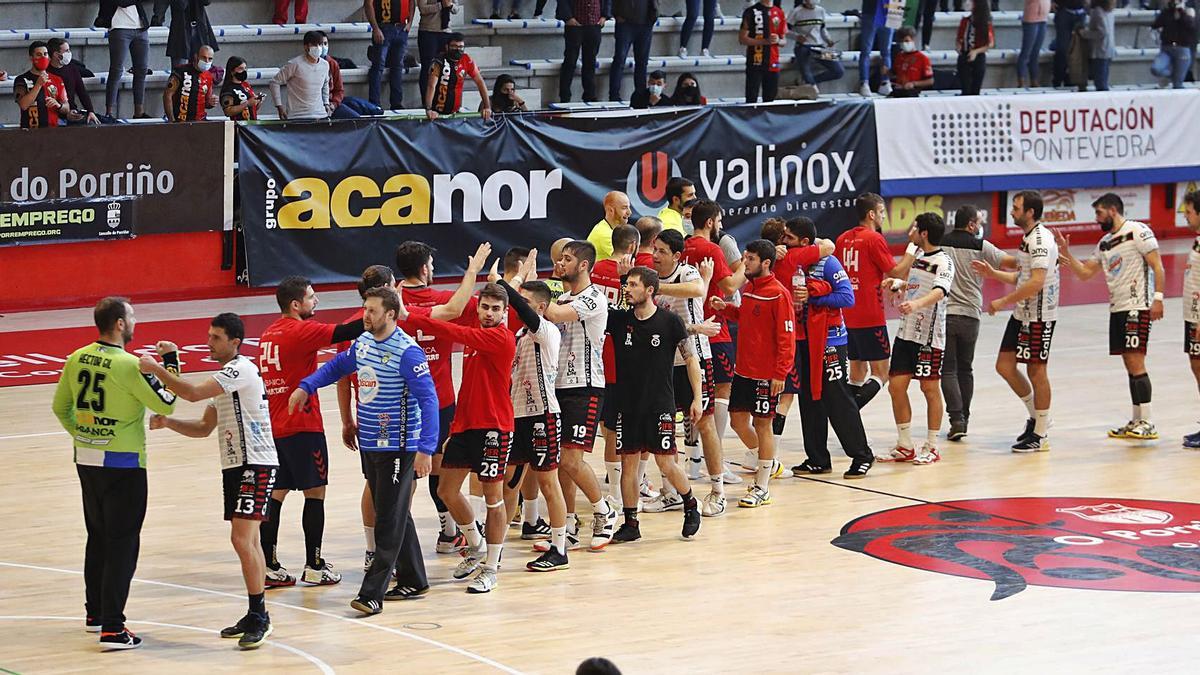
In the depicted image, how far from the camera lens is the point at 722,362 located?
1215 cm

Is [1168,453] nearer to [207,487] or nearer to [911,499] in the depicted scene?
[911,499]

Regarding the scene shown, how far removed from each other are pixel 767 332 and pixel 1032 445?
123 inches

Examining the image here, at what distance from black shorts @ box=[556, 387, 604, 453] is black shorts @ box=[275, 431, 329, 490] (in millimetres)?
1574

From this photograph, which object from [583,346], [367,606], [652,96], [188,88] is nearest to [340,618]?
[367,606]

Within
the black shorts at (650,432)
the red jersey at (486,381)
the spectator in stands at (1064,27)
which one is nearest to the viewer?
the red jersey at (486,381)

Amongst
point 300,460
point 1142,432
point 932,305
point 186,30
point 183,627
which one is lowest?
point 183,627

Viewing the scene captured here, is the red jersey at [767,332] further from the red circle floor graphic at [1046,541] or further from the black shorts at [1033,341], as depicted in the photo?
the black shorts at [1033,341]

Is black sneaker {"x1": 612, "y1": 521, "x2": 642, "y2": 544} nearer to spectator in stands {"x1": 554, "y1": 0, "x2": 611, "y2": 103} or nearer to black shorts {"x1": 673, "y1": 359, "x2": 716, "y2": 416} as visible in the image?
black shorts {"x1": 673, "y1": 359, "x2": 716, "y2": 416}

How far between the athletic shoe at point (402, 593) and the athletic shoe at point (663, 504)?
2580 mm

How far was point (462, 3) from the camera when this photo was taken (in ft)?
82.1

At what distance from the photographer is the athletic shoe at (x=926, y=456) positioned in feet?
42.1

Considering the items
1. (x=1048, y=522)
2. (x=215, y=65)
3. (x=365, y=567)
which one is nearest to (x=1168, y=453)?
(x=1048, y=522)

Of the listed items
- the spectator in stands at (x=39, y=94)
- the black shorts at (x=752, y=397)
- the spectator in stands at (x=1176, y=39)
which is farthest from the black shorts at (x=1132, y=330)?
the spectator in stands at (x=1176, y=39)

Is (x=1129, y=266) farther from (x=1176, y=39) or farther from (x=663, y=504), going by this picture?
(x=1176, y=39)
